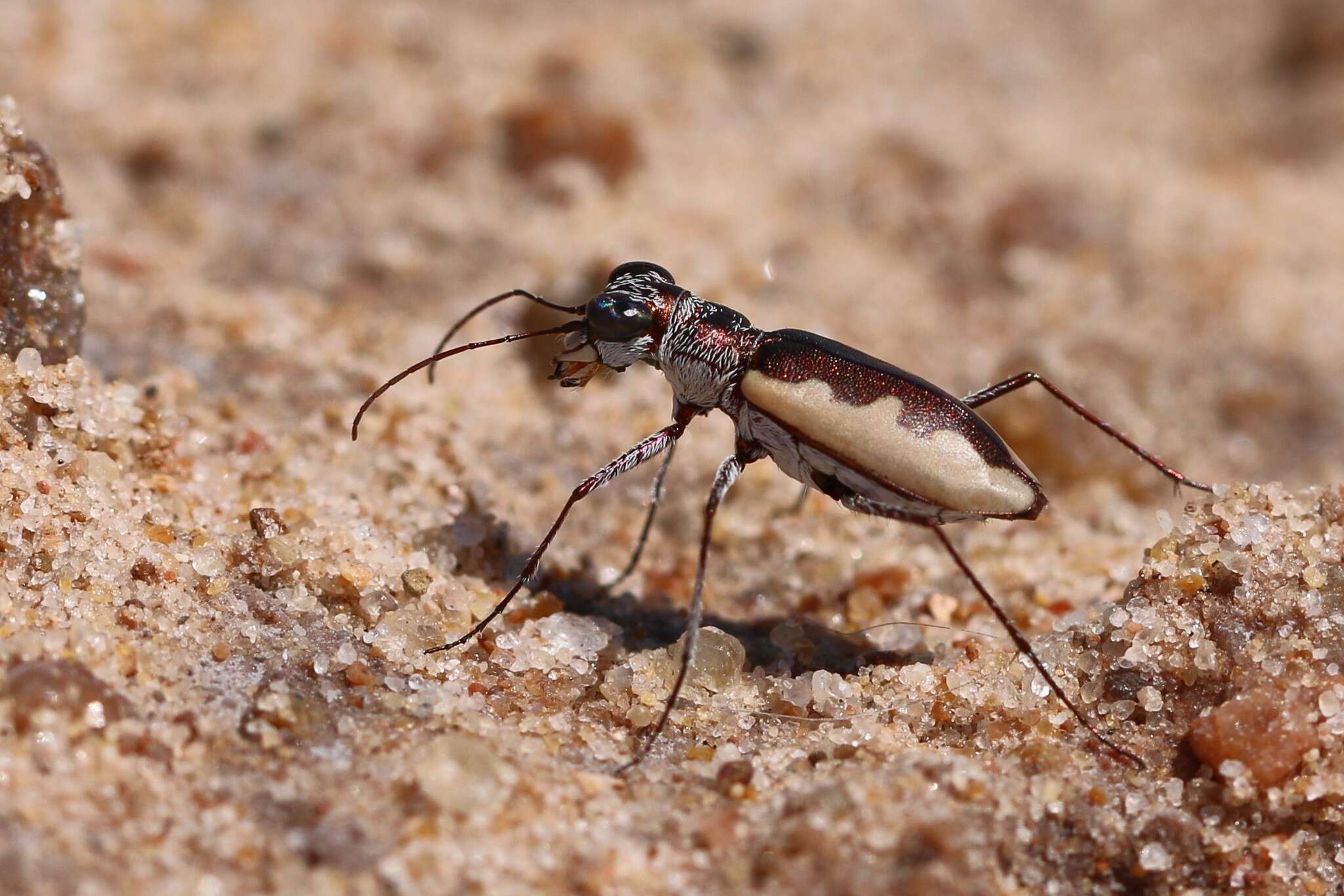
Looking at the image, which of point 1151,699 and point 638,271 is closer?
point 1151,699

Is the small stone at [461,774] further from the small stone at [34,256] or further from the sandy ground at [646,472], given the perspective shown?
the small stone at [34,256]

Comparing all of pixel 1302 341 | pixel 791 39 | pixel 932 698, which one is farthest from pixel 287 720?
pixel 791 39

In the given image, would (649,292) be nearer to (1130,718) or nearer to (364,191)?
(1130,718)

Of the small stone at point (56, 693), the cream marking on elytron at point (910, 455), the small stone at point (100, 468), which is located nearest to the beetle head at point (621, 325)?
the cream marking on elytron at point (910, 455)

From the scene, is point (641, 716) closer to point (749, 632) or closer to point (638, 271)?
point (749, 632)

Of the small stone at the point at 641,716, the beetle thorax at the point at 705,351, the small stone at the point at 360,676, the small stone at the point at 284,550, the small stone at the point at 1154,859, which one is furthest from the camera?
the beetle thorax at the point at 705,351

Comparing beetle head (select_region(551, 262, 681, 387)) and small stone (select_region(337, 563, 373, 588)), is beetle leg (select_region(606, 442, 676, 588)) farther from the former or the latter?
small stone (select_region(337, 563, 373, 588))

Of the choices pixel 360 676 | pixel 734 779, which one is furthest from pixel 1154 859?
pixel 360 676
